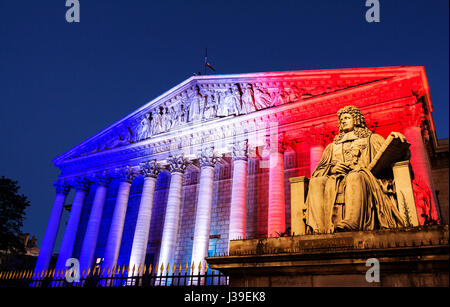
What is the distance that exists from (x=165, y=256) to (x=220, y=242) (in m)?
4.15

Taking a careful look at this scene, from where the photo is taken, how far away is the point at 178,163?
69.2ft

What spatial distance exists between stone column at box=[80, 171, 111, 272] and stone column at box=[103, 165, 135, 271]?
5.32 ft

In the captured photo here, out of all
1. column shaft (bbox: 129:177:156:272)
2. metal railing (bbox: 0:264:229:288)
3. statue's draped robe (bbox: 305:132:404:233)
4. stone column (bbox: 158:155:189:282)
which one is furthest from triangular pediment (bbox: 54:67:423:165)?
statue's draped robe (bbox: 305:132:404:233)

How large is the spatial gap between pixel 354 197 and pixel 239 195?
12.2m

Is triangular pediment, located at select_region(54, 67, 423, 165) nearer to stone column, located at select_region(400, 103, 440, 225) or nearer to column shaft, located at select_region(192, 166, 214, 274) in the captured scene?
stone column, located at select_region(400, 103, 440, 225)

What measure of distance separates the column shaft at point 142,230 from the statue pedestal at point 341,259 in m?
14.5

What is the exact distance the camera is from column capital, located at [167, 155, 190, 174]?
2095 cm

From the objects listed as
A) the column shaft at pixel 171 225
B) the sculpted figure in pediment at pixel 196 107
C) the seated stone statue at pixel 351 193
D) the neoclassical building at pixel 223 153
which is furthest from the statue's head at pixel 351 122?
the sculpted figure in pediment at pixel 196 107

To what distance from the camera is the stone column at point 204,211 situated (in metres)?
17.3

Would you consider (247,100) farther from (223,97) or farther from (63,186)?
(63,186)

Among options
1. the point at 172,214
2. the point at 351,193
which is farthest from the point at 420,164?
the point at 172,214
